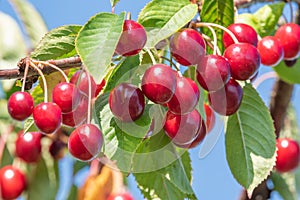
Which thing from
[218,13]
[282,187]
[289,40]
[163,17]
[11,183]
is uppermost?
[163,17]

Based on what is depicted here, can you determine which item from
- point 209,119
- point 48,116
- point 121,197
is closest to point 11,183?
point 121,197

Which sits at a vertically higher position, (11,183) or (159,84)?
(159,84)

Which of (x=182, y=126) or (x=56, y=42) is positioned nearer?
(x=182, y=126)

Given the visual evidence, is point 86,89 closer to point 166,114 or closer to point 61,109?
point 61,109

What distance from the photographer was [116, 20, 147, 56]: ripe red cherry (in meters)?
1.31

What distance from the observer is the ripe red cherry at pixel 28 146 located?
219 centimetres

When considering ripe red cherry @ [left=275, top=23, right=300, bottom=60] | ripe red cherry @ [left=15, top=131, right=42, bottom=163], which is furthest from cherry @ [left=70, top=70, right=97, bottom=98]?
ripe red cherry @ [left=15, top=131, right=42, bottom=163]

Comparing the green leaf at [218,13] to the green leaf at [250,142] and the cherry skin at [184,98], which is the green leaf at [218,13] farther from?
the cherry skin at [184,98]

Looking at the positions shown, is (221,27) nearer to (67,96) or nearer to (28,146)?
(67,96)

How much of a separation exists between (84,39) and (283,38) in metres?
0.65

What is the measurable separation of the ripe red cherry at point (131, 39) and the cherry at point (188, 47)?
10 cm

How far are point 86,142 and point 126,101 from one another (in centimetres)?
10

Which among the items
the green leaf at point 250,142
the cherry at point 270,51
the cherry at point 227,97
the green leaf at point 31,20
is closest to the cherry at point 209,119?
the green leaf at point 250,142

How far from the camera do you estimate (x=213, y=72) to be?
1.35 meters
